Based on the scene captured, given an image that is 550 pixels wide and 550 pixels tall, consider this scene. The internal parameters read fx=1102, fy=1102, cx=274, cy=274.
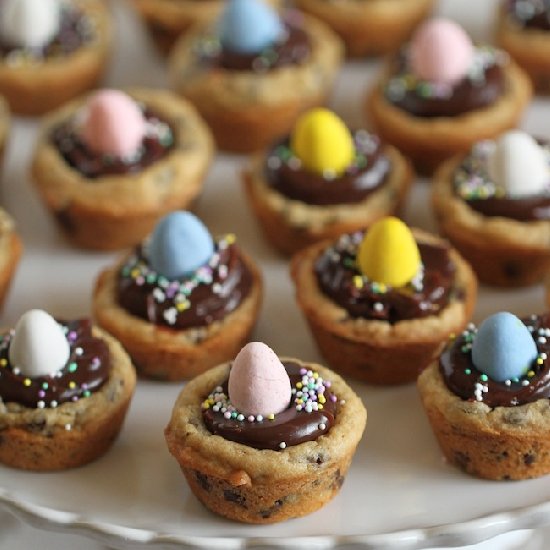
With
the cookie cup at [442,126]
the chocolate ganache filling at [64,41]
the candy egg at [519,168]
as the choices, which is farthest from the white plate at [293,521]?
the chocolate ganache filling at [64,41]

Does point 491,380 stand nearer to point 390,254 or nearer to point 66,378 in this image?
point 390,254

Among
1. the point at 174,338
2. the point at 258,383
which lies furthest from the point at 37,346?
the point at 258,383

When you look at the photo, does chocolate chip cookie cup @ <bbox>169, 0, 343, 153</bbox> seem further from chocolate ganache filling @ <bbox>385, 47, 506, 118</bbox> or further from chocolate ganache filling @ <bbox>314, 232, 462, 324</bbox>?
chocolate ganache filling @ <bbox>314, 232, 462, 324</bbox>

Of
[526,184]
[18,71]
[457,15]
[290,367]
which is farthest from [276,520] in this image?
[457,15]

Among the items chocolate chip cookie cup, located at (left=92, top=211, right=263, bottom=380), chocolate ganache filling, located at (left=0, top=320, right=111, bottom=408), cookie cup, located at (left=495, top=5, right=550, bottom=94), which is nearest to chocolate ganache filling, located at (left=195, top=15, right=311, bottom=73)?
cookie cup, located at (left=495, top=5, right=550, bottom=94)

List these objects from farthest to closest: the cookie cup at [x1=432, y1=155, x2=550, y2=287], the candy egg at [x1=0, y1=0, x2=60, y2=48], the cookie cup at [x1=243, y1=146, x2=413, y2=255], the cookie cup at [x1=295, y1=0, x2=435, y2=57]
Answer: the cookie cup at [x1=295, y1=0, x2=435, y2=57] < the candy egg at [x1=0, y1=0, x2=60, y2=48] < the cookie cup at [x1=243, y1=146, x2=413, y2=255] < the cookie cup at [x1=432, y1=155, x2=550, y2=287]

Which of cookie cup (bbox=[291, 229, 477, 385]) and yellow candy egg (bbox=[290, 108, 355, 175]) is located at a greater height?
yellow candy egg (bbox=[290, 108, 355, 175])

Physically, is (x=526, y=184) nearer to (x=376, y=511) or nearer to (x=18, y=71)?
(x=376, y=511)
